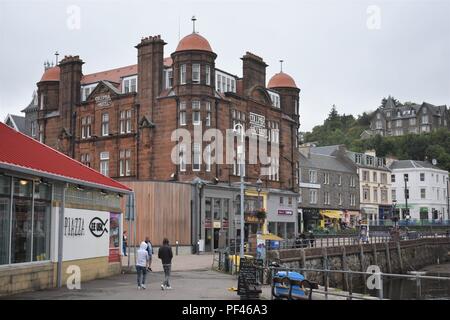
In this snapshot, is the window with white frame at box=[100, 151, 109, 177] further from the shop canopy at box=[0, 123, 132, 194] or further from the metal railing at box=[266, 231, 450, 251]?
the shop canopy at box=[0, 123, 132, 194]

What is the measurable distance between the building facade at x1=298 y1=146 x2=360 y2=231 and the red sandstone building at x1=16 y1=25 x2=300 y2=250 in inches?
627

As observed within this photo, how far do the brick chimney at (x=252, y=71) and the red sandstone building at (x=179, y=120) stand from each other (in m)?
0.09

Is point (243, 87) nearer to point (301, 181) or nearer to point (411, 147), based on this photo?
point (301, 181)

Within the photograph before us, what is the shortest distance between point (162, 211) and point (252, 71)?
56.3 ft

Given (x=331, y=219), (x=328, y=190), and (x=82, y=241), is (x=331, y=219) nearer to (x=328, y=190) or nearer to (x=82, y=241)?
(x=328, y=190)

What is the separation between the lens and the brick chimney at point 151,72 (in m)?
46.7

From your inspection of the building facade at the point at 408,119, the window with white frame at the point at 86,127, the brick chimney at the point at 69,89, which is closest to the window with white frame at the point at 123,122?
the window with white frame at the point at 86,127

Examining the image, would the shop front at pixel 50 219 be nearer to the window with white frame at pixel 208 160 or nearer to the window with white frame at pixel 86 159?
the window with white frame at pixel 208 160

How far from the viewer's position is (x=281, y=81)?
188ft

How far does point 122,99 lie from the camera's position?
160 feet

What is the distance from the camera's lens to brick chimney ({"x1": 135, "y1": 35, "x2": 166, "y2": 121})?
46.7 m

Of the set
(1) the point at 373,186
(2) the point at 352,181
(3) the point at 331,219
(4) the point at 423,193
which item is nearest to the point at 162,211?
(3) the point at 331,219
